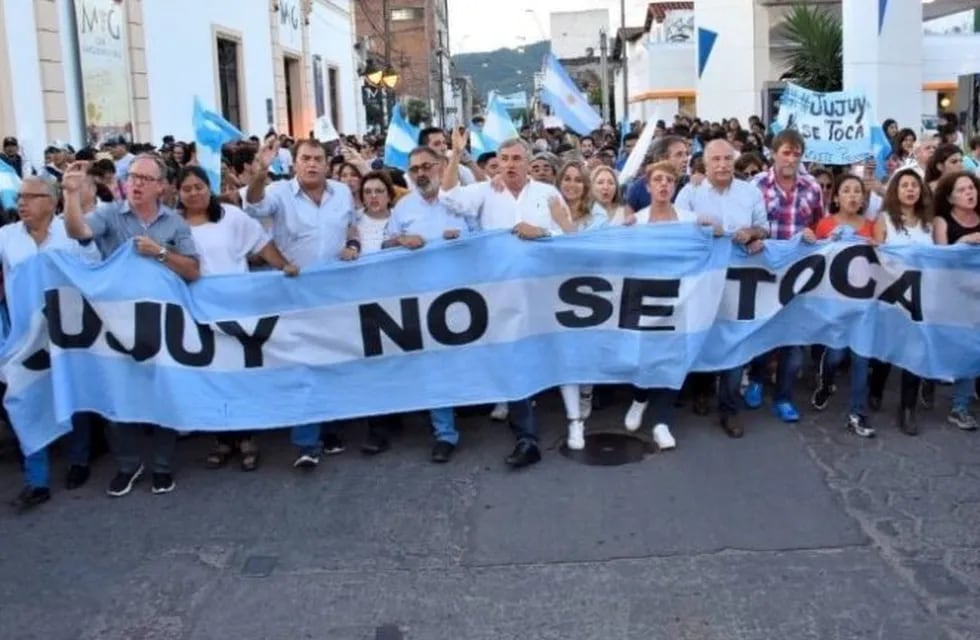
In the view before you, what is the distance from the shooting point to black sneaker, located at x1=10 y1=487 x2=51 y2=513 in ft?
19.5

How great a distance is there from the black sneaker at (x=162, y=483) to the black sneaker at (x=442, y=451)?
1.46m

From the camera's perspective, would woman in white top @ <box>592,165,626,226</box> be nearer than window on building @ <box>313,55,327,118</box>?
Yes

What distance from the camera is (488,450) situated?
6652 millimetres

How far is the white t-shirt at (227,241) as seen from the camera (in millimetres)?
6402

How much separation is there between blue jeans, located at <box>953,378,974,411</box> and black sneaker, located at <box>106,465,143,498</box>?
16.0 ft

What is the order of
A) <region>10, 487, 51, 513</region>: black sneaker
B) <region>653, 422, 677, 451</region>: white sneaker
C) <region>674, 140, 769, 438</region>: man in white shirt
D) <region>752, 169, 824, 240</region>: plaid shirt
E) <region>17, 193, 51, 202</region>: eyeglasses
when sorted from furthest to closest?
<region>752, 169, 824, 240</region>: plaid shirt < <region>674, 140, 769, 438</region>: man in white shirt < <region>653, 422, 677, 451</region>: white sneaker < <region>17, 193, 51, 202</region>: eyeglasses < <region>10, 487, 51, 513</region>: black sneaker

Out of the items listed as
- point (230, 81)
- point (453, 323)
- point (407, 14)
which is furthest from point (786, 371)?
point (407, 14)

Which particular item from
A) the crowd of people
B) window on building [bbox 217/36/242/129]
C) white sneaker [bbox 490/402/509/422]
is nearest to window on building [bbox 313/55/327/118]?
window on building [bbox 217/36/242/129]

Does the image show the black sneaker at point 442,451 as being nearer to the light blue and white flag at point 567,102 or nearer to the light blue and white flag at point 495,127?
the light blue and white flag at point 495,127

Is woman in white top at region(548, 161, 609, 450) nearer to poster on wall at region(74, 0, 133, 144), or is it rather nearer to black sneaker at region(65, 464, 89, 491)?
black sneaker at region(65, 464, 89, 491)

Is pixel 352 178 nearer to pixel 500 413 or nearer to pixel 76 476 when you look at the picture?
pixel 500 413

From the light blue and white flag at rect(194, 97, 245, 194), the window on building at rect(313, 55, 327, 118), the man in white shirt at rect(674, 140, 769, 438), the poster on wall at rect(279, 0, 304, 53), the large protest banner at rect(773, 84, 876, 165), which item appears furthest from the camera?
the window on building at rect(313, 55, 327, 118)

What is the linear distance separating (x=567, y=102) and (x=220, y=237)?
6.56m

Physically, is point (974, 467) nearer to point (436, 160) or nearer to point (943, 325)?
point (943, 325)
